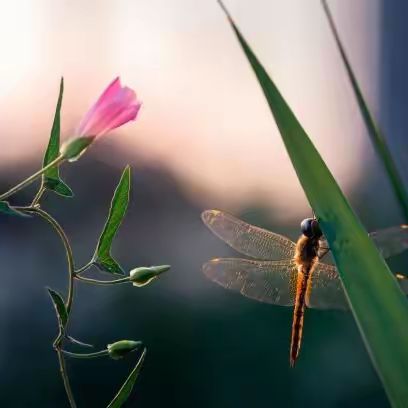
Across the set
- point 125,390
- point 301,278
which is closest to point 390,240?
point 301,278

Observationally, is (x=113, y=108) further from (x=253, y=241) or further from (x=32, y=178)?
(x=253, y=241)

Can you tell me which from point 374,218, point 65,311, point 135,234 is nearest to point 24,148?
point 135,234

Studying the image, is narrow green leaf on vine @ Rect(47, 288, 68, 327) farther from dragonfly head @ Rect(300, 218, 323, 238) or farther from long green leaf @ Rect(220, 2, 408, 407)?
dragonfly head @ Rect(300, 218, 323, 238)

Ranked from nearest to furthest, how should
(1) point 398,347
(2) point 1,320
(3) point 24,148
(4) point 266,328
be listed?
1. (1) point 398,347
2. (4) point 266,328
3. (2) point 1,320
4. (3) point 24,148

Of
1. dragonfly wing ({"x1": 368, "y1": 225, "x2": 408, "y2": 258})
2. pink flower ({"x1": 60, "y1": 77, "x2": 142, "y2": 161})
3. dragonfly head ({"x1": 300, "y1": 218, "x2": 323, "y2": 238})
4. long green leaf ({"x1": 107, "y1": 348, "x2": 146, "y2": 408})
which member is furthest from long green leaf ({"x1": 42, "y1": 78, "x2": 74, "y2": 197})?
dragonfly wing ({"x1": 368, "y1": 225, "x2": 408, "y2": 258})

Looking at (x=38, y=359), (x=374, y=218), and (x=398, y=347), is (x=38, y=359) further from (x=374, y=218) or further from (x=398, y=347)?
(x=398, y=347)

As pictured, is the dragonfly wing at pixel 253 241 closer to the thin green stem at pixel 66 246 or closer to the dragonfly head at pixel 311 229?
the dragonfly head at pixel 311 229

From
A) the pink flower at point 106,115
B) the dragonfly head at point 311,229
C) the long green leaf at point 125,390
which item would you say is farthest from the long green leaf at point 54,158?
the dragonfly head at point 311,229
